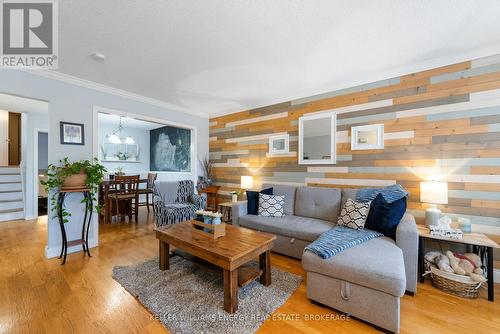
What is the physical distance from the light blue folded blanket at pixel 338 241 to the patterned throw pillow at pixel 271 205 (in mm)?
932

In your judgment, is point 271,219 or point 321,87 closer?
point 271,219

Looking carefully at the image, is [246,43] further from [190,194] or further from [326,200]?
[190,194]

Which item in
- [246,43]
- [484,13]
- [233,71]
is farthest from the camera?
[233,71]

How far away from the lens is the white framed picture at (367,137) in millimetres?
2723

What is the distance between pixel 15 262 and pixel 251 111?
13.2ft

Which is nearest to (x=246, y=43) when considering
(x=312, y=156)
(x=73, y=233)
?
(x=312, y=156)

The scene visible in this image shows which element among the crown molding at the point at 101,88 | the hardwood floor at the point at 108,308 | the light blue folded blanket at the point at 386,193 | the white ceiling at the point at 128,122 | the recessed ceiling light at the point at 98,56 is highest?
the white ceiling at the point at 128,122

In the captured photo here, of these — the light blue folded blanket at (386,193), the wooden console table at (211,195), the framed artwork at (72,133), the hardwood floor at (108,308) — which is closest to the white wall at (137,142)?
the wooden console table at (211,195)

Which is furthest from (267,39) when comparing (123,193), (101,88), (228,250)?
(123,193)

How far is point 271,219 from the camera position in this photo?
9.29ft

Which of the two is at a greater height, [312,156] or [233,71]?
[233,71]

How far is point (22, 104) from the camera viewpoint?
3973 millimetres

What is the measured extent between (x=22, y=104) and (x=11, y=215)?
7.70ft

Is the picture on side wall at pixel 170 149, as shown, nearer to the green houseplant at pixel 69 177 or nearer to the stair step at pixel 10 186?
the green houseplant at pixel 69 177
